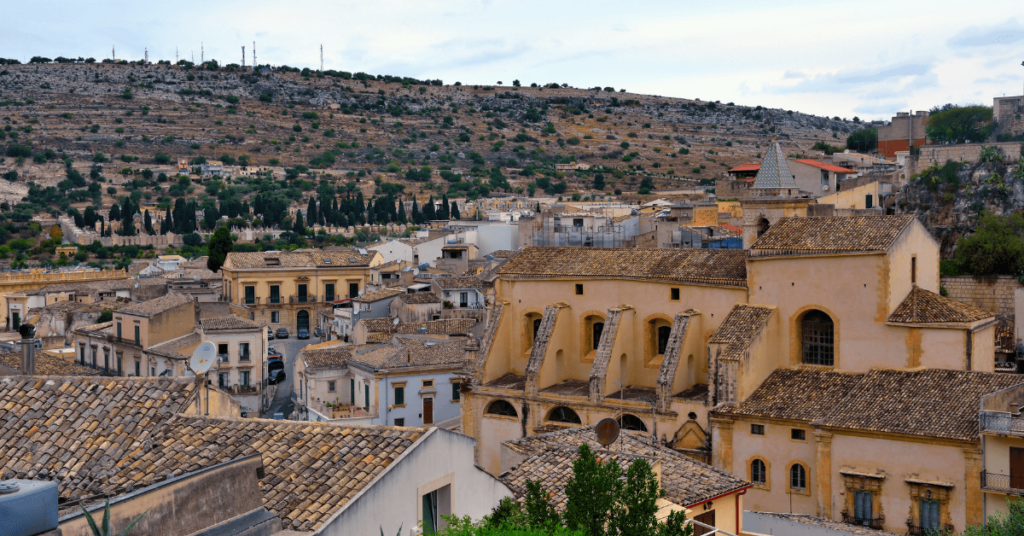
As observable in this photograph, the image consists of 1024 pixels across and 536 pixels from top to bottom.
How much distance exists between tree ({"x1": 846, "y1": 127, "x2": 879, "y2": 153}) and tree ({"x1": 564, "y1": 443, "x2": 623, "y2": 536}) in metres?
75.7

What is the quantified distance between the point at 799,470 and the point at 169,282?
4577cm

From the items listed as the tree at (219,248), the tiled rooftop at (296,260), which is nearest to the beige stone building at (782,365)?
the tiled rooftop at (296,260)

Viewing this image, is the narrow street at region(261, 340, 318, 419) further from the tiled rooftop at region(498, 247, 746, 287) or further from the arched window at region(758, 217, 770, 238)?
the arched window at region(758, 217, 770, 238)

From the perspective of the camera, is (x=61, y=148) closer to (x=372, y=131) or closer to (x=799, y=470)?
(x=372, y=131)

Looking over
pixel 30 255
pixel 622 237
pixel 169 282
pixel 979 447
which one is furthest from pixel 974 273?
pixel 30 255

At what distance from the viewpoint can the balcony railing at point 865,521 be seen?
80.3ft

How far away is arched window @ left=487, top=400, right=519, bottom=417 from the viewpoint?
32.6 meters

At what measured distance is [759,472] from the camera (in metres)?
27.0

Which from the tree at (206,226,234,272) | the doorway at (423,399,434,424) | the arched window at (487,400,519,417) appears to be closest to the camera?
the arched window at (487,400,519,417)

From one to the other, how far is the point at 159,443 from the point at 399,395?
1105 inches

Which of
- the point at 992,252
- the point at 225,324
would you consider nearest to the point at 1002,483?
the point at 992,252

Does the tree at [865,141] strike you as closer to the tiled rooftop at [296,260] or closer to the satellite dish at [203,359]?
the tiled rooftop at [296,260]

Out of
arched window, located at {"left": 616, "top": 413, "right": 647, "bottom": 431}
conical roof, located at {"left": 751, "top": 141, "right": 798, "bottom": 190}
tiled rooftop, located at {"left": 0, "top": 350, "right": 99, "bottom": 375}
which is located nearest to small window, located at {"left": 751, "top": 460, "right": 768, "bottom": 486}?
arched window, located at {"left": 616, "top": 413, "right": 647, "bottom": 431}

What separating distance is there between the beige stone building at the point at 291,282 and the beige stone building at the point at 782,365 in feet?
98.5
